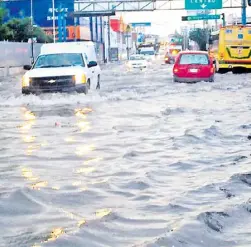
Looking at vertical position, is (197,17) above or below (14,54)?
above

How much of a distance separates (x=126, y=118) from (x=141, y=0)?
40.7 metres

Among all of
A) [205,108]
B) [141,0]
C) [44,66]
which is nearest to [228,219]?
[205,108]

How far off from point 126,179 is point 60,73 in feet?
42.7

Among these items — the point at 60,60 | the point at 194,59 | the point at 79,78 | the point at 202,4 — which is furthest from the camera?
the point at 202,4

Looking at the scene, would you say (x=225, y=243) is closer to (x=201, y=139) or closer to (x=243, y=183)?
(x=243, y=183)

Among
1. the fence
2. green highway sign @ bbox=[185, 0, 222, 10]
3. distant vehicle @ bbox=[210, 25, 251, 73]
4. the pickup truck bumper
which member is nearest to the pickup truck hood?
the pickup truck bumper

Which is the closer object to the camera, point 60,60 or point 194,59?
point 60,60

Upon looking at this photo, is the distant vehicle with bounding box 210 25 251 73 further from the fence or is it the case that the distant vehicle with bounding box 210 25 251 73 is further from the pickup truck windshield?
the pickup truck windshield

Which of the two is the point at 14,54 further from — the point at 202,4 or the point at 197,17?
the point at 197,17

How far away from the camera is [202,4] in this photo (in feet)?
187

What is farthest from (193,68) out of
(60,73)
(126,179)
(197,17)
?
(197,17)

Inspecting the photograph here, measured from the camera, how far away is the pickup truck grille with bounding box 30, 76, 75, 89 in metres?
21.9

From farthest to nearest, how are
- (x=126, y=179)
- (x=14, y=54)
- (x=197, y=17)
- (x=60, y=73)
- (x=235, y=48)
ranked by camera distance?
1. (x=197, y=17)
2. (x=14, y=54)
3. (x=235, y=48)
4. (x=60, y=73)
5. (x=126, y=179)

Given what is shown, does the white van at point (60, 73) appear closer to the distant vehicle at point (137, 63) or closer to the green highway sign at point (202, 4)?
the green highway sign at point (202, 4)
